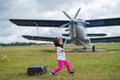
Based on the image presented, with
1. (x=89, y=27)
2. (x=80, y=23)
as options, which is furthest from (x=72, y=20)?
(x=89, y=27)

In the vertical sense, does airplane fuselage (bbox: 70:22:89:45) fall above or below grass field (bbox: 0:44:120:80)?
above

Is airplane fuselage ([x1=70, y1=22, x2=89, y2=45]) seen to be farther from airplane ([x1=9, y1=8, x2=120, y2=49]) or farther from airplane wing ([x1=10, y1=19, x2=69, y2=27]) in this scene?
airplane wing ([x1=10, y1=19, x2=69, y2=27])

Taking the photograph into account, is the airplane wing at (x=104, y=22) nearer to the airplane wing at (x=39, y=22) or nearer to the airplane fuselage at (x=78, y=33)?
the airplane fuselage at (x=78, y=33)

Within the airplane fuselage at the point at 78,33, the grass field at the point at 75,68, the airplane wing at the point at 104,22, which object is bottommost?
the grass field at the point at 75,68

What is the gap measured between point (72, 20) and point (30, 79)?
84.2 feet

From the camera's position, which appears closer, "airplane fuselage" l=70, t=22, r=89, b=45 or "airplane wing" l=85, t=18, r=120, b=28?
"airplane fuselage" l=70, t=22, r=89, b=45

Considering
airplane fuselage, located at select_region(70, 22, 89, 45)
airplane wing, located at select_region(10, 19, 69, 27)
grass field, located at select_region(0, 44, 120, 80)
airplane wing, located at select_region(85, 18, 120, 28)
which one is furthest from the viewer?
airplane wing, located at select_region(85, 18, 120, 28)

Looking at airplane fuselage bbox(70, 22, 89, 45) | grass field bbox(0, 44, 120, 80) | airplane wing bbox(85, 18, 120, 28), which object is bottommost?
grass field bbox(0, 44, 120, 80)

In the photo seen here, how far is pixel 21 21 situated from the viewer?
133ft

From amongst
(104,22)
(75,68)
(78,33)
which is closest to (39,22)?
(78,33)

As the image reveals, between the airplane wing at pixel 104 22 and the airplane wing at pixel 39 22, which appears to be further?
the airplane wing at pixel 104 22

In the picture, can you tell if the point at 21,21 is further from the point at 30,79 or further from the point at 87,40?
the point at 30,79

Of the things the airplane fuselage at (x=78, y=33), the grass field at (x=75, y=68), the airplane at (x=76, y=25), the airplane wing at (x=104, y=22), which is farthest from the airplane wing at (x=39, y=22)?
the grass field at (x=75, y=68)

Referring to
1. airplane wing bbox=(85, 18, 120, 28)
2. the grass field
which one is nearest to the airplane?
airplane wing bbox=(85, 18, 120, 28)
